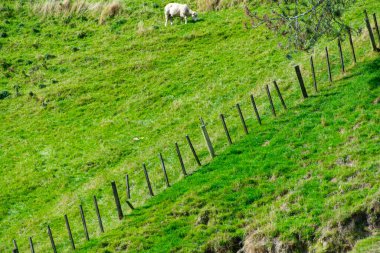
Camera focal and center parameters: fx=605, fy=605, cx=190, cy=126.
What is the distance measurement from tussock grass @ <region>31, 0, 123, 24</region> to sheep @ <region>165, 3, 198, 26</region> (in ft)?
21.4

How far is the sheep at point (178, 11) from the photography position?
53.5 metres

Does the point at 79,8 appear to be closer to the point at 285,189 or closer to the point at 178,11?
the point at 178,11

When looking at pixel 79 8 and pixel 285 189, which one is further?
pixel 79 8

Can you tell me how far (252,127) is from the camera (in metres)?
31.6

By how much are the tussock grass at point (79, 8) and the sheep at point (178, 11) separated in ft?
21.4

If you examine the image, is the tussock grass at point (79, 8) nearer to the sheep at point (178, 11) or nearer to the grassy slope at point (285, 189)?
the sheep at point (178, 11)

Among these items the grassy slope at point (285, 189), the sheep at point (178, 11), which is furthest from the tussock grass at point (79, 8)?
the grassy slope at point (285, 189)

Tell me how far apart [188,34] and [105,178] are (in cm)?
2043

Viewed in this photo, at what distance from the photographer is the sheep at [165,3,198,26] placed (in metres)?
53.5

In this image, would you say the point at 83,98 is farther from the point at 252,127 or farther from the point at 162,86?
the point at 252,127

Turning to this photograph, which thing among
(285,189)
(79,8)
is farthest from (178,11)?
(285,189)

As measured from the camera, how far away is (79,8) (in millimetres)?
60531

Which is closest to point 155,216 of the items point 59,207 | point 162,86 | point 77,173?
point 59,207

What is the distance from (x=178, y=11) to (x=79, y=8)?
12231 millimetres
